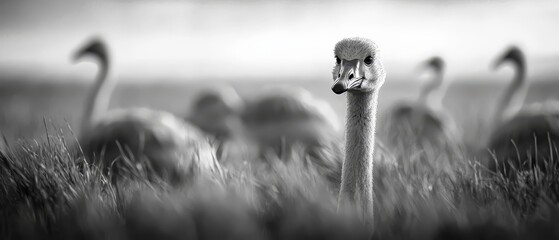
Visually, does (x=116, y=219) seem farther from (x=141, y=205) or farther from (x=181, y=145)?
(x=181, y=145)

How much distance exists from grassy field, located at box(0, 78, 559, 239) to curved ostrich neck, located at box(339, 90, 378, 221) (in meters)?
0.14

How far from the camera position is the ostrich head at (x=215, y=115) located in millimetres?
7686

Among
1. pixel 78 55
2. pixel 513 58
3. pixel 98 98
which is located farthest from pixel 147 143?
pixel 513 58

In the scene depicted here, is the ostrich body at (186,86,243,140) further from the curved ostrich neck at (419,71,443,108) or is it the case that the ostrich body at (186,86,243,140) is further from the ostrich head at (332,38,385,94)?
the ostrich head at (332,38,385,94)

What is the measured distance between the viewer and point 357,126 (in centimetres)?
286

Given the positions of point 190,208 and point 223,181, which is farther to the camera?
point 223,181

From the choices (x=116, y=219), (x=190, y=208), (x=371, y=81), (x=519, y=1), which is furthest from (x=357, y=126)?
(x=519, y=1)

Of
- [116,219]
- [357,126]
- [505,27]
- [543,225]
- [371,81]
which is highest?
[505,27]

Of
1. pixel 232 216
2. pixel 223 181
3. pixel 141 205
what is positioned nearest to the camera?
pixel 232 216

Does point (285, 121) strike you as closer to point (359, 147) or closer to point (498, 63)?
point (498, 63)

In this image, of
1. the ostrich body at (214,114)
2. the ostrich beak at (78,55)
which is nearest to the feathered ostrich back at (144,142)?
the ostrich body at (214,114)

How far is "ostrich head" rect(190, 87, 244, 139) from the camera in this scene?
7.69 meters

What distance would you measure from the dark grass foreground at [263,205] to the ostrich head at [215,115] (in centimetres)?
395

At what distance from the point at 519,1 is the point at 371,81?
169 inches
